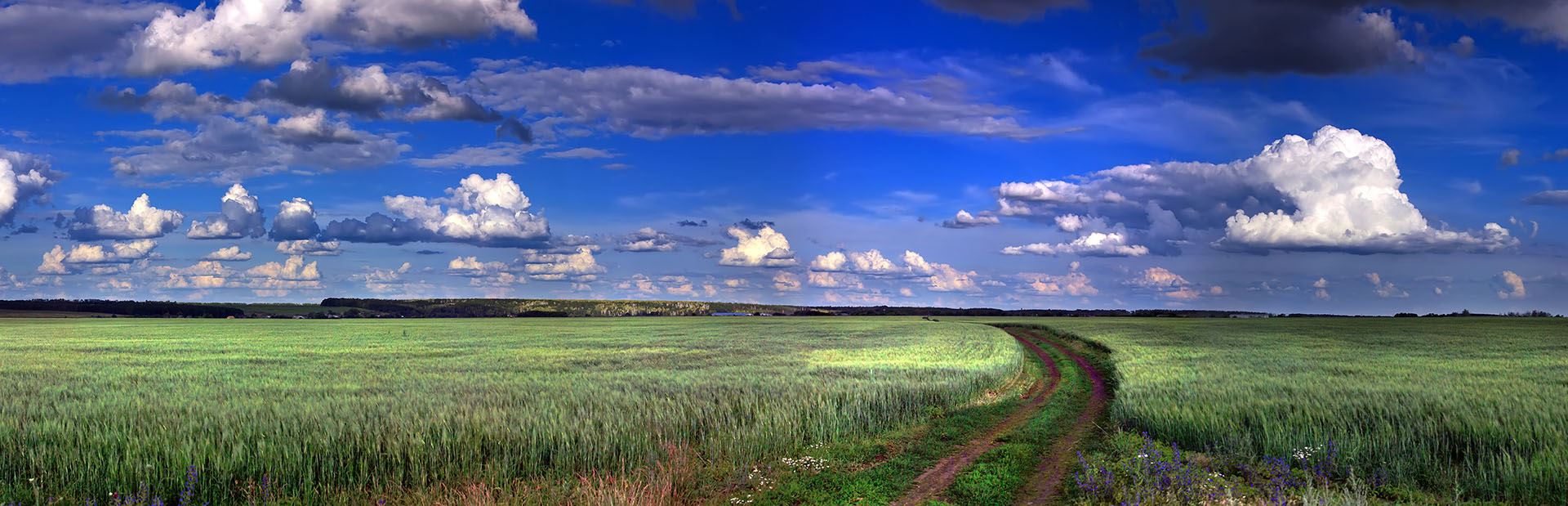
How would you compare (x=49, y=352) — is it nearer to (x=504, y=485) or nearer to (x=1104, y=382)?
(x=504, y=485)

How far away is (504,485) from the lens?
11703 millimetres

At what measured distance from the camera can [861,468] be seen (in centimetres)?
1425

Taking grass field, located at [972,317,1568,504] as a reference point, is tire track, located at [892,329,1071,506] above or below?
below

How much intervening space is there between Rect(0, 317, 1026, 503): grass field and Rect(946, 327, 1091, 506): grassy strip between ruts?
2.74 metres

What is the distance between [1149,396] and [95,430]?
66.1 ft

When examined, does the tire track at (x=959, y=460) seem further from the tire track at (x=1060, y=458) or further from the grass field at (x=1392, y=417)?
the grass field at (x=1392, y=417)

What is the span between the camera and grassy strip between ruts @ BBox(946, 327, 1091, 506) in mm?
12086

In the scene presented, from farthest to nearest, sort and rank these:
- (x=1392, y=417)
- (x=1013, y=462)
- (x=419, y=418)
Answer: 1. (x=1392, y=417)
2. (x=419, y=418)
3. (x=1013, y=462)

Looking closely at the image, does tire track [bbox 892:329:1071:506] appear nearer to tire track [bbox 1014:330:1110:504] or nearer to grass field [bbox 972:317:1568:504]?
tire track [bbox 1014:330:1110:504]

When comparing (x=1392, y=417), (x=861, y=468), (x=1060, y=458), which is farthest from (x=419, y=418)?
(x=1392, y=417)

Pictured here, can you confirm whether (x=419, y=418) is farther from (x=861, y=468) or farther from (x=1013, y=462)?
(x=1013, y=462)

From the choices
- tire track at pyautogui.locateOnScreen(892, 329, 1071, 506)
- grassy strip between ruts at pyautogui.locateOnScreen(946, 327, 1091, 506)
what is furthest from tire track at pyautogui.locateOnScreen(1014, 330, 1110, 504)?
tire track at pyautogui.locateOnScreen(892, 329, 1071, 506)

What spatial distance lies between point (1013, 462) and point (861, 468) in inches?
101

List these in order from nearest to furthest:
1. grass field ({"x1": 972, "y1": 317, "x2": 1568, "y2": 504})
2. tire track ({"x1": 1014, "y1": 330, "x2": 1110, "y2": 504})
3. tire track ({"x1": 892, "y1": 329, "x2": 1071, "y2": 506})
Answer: grass field ({"x1": 972, "y1": 317, "x2": 1568, "y2": 504}) < tire track ({"x1": 1014, "y1": 330, "x2": 1110, "y2": 504}) < tire track ({"x1": 892, "y1": 329, "x2": 1071, "y2": 506})
